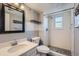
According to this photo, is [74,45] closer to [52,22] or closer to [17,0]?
[52,22]

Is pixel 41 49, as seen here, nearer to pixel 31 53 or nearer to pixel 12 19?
pixel 31 53

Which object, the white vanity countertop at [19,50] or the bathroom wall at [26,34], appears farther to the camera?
the bathroom wall at [26,34]

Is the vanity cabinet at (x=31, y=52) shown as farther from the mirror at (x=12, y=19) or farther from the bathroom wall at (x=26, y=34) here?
the mirror at (x=12, y=19)

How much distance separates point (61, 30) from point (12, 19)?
2.42ft

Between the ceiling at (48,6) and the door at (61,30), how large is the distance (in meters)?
0.07

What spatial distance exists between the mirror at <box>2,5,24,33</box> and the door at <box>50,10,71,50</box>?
0.49 m

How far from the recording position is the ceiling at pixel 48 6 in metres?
1.22

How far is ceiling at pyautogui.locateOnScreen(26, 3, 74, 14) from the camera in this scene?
1216mm

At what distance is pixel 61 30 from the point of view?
49.4 inches

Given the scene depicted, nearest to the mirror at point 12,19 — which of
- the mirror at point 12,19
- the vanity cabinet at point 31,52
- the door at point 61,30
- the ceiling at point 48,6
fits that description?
the mirror at point 12,19

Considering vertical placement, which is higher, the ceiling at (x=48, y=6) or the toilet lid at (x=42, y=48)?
the ceiling at (x=48, y=6)

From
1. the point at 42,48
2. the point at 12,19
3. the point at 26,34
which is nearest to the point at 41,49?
the point at 42,48

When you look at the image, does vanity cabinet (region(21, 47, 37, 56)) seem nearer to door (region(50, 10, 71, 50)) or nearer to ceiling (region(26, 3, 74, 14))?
door (region(50, 10, 71, 50))

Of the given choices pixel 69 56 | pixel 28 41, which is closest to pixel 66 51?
pixel 69 56
